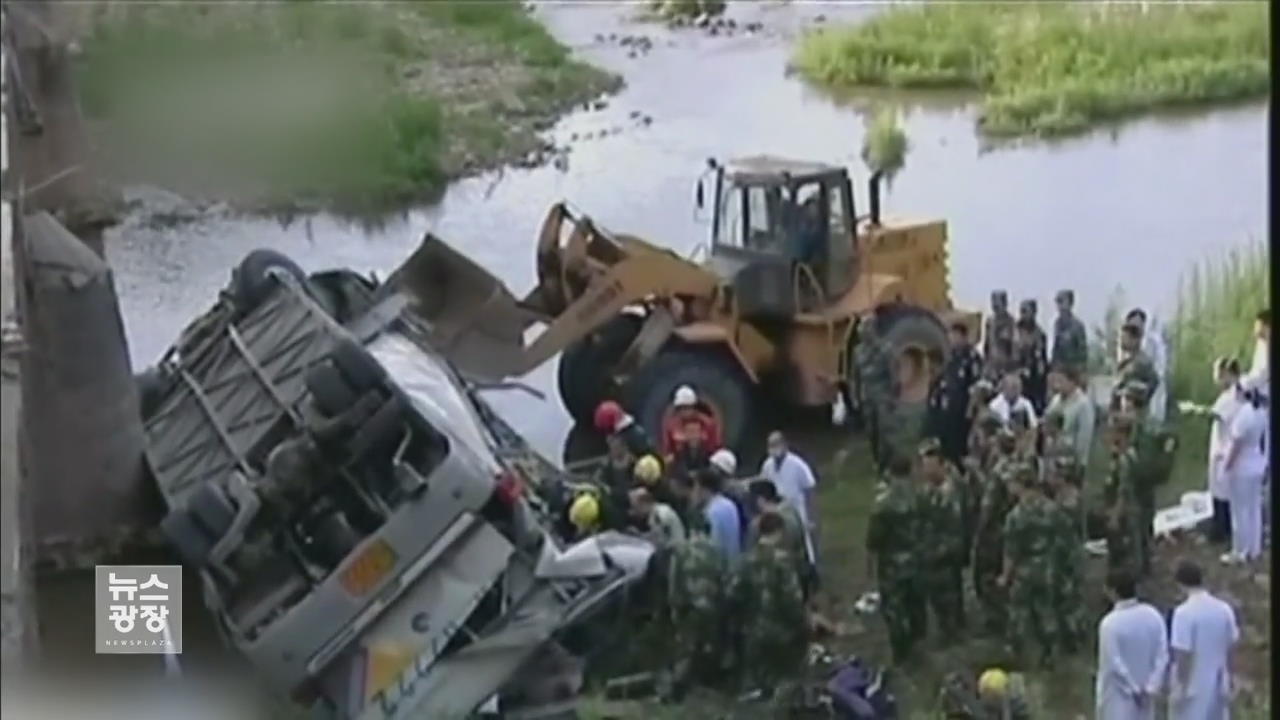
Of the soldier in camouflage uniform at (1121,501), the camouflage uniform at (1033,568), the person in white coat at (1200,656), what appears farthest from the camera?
the soldier in camouflage uniform at (1121,501)

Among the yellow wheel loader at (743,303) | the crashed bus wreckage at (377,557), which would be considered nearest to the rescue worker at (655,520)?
the crashed bus wreckage at (377,557)

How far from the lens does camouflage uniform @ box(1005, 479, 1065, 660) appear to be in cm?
354

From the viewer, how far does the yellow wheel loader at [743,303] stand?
414 centimetres

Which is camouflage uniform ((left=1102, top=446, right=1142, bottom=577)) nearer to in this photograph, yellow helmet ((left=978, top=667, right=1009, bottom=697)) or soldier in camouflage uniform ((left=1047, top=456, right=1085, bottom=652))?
soldier in camouflage uniform ((left=1047, top=456, right=1085, bottom=652))

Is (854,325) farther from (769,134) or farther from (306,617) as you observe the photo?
(306,617)

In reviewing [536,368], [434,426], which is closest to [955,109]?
[536,368]

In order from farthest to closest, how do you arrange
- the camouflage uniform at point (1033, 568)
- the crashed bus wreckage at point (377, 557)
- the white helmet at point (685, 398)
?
the white helmet at point (685, 398) → the camouflage uniform at point (1033, 568) → the crashed bus wreckage at point (377, 557)

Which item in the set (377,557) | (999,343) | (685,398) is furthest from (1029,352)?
(377,557)

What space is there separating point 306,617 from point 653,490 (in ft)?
2.04

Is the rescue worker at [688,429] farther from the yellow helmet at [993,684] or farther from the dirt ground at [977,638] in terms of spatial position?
the yellow helmet at [993,684]

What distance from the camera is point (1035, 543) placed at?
11.6 feet

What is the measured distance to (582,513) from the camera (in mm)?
3477

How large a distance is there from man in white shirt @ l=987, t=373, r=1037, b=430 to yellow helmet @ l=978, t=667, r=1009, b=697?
50 cm

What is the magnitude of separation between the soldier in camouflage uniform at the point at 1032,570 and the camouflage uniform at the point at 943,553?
0.06 meters
